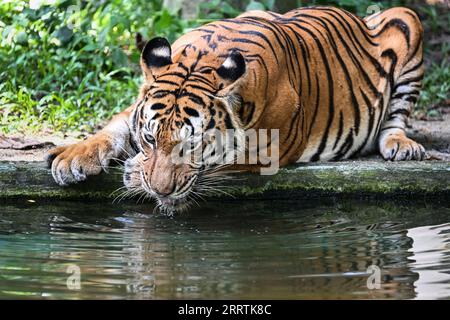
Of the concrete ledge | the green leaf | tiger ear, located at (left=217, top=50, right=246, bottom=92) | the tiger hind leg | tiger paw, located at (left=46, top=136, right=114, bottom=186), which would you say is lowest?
the concrete ledge

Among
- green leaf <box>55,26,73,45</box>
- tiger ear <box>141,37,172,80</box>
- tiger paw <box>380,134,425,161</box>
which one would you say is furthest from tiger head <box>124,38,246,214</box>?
green leaf <box>55,26,73,45</box>

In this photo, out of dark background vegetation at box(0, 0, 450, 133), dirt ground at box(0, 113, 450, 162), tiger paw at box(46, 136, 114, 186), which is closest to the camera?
tiger paw at box(46, 136, 114, 186)

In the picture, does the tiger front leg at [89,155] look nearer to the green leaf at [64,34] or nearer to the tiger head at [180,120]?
the tiger head at [180,120]

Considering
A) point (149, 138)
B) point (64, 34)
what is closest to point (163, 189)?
point (149, 138)

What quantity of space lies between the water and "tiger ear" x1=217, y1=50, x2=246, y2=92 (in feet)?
2.60

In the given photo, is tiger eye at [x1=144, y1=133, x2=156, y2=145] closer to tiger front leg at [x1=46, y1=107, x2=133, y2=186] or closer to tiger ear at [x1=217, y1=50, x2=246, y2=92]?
tiger front leg at [x1=46, y1=107, x2=133, y2=186]

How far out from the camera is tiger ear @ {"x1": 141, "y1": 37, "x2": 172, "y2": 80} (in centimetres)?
616

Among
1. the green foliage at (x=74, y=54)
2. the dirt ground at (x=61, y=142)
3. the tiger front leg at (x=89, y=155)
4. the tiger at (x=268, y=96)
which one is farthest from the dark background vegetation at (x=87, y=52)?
the tiger front leg at (x=89, y=155)

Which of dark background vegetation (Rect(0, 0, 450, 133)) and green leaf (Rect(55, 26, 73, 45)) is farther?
green leaf (Rect(55, 26, 73, 45))

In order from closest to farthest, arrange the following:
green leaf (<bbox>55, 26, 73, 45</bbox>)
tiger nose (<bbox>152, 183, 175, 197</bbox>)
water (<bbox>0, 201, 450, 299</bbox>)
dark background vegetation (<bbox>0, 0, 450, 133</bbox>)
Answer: water (<bbox>0, 201, 450, 299</bbox>), tiger nose (<bbox>152, 183, 175, 197</bbox>), dark background vegetation (<bbox>0, 0, 450, 133</bbox>), green leaf (<bbox>55, 26, 73, 45</bbox>)

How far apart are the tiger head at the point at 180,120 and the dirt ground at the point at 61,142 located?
1404 mm

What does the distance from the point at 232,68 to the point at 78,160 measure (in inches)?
43.6

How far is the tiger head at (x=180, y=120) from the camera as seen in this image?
5750 millimetres
